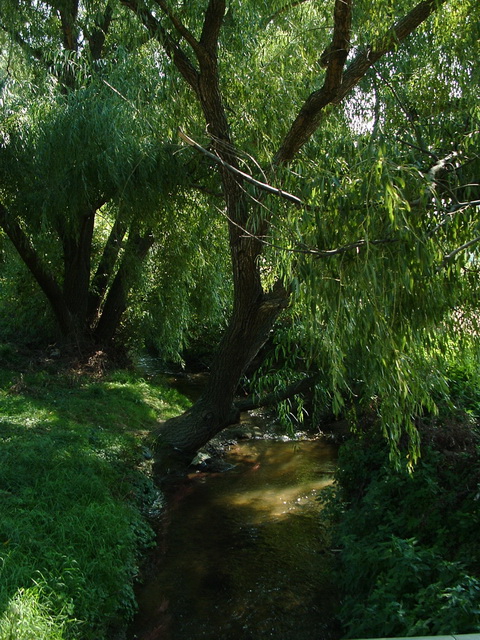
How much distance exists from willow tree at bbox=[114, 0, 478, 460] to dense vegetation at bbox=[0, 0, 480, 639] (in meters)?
0.02

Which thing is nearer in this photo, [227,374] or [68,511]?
[68,511]

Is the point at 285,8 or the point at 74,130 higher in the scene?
the point at 285,8

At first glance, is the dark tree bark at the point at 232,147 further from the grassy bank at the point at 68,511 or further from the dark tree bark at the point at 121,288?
the dark tree bark at the point at 121,288

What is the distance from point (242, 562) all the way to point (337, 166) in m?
4.03

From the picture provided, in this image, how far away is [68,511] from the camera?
17.8 feet

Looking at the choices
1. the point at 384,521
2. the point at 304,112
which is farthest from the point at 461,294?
the point at 304,112

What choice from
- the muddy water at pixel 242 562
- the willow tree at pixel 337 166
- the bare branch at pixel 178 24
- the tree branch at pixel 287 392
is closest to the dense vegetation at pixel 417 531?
the muddy water at pixel 242 562

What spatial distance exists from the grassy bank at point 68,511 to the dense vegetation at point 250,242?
0.03 metres

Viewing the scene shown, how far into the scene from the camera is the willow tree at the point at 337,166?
9.93ft

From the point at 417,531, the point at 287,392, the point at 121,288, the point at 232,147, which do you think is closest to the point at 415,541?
the point at 417,531

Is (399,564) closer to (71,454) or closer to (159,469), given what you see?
(71,454)

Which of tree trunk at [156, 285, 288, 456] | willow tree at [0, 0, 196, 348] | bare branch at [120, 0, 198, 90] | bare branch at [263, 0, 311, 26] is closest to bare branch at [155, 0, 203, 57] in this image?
bare branch at [120, 0, 198, 90]

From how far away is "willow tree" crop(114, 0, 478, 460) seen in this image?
3025 mm

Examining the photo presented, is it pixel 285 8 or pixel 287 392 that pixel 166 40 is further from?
pixel 287 392
